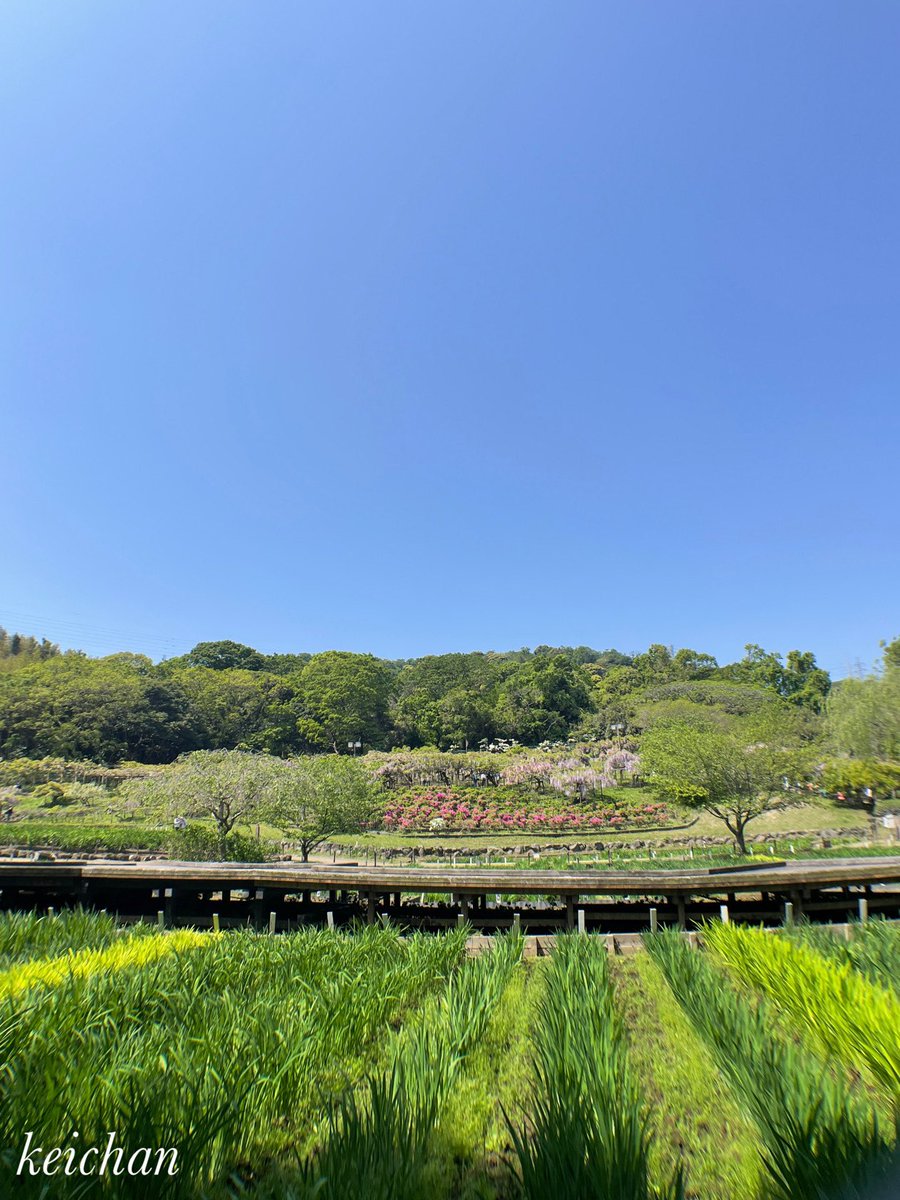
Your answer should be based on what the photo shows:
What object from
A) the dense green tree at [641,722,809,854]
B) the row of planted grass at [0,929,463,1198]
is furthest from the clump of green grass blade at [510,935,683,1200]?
the dense green tree at [641,722,809,854]

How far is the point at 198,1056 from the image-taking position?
143 inches

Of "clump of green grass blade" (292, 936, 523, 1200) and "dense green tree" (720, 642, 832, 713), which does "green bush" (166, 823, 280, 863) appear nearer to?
"clump of green grass blade" (292, 936, 523, 1200)

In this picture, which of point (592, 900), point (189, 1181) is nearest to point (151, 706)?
point (592, 900)

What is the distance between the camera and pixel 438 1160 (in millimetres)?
3092

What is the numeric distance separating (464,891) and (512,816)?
26829mm

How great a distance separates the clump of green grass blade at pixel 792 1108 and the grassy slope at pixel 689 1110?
0.19 metres

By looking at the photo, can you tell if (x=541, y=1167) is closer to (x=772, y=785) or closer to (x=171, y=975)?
(x=171, y=975)

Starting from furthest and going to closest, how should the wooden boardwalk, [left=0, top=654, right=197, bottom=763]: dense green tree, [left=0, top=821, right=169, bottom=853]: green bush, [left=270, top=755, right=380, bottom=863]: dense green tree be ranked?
[left=0, top=654, right=197, bottom=763]: dense green tree, [left=0, top=821, right=169, bottom=853]: green bush, [left=270, top=755, right=380, bottom=863]: dense green tree, the wooden boardwalk

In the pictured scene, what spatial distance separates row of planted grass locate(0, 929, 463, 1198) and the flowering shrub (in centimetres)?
3006

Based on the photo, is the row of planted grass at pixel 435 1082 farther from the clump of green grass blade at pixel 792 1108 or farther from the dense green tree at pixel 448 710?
the dense green tree at pixel 448 710

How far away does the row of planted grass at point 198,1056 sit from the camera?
2738mm

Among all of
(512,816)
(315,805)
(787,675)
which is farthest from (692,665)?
(315,805)

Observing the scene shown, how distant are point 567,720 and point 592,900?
57.4m

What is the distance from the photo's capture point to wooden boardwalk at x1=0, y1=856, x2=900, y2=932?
1055 cm
